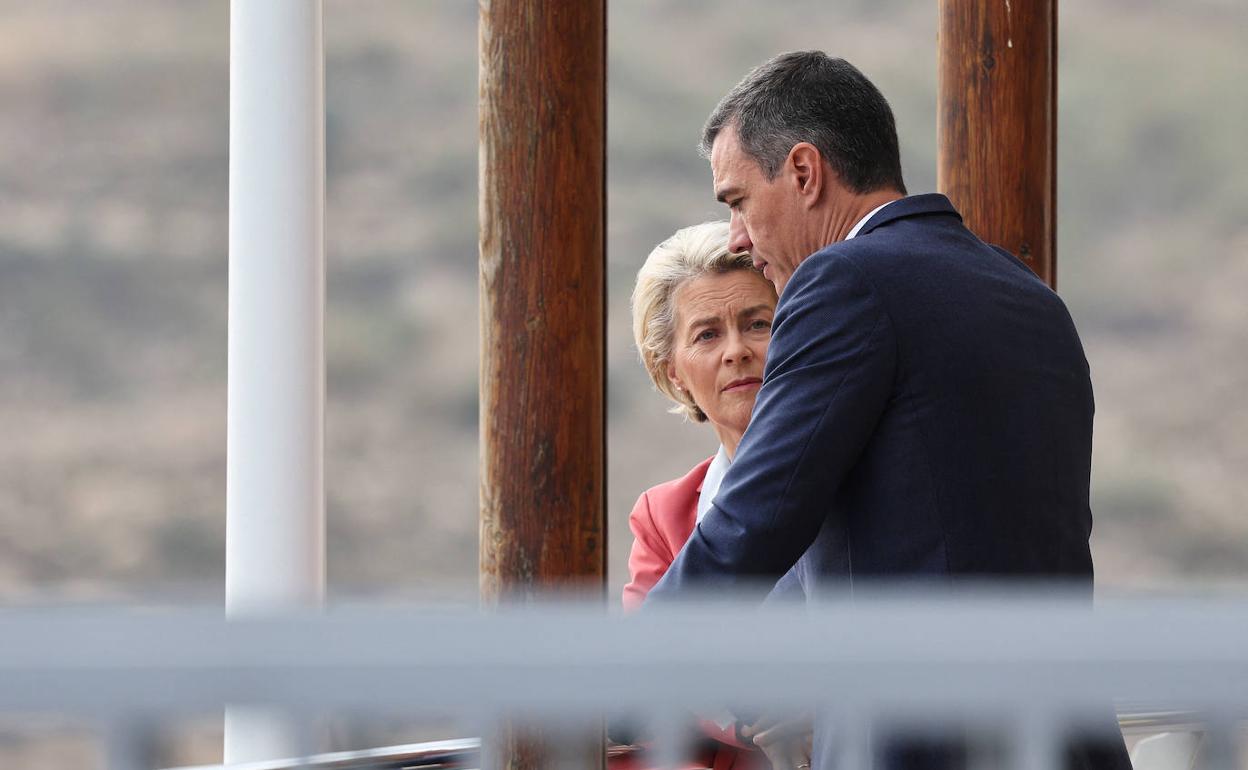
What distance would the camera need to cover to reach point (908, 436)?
1.92 meters

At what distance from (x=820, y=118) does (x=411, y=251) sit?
5.50 metres

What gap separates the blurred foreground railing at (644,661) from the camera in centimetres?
70

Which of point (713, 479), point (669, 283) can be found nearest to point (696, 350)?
point (669, 283)

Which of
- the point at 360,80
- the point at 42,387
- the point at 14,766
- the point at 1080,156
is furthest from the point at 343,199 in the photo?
the point at 14,766

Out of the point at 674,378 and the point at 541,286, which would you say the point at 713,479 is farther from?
the point at 541,286

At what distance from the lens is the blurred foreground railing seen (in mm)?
697

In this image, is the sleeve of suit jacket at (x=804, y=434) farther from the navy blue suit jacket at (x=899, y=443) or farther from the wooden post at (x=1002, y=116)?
the wooden post at (x=1002, y=116)

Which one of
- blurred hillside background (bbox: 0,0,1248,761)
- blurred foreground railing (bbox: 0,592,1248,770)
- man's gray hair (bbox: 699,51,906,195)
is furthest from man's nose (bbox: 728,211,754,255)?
blurred hillside background (bbox: 0,0,1248,761)

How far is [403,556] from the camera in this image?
7.11m

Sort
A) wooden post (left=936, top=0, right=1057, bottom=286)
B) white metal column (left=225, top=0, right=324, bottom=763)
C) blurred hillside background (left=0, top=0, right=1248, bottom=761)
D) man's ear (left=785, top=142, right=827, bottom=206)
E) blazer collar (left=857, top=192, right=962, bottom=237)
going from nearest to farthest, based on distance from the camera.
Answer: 1. blazer collar (left=857, top=192, right=962, bottom=237)
2. man's ear (left=785, top=142, right=827, bottom=206)
3. wooden post (left=936, top=0, right=1057, bottom=286)
4. white metal column (left=225, top=0, right=324, bottom=763)
5. blurred hillside background (left=0, top=0, right=1248, bottom=761)

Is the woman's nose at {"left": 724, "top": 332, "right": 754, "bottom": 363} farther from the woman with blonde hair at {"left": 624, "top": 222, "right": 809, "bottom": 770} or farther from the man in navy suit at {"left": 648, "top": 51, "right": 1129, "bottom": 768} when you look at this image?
the man in navy suit at {"left": 648, "top": 51, "right": 1129, "bottom": 768}

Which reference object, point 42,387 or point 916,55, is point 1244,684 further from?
point 42,387

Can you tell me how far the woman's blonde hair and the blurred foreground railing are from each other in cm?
244

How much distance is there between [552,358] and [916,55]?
4903 millimetres
